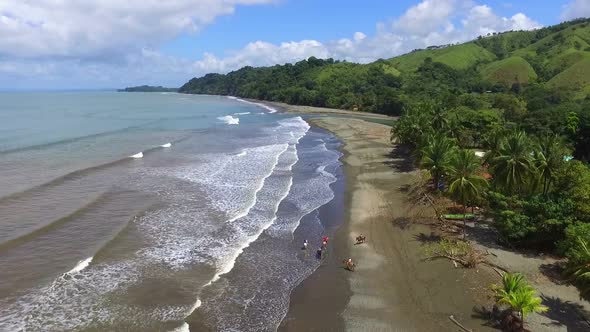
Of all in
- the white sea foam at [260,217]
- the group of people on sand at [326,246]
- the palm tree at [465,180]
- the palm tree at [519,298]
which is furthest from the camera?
the palm tree at [465,180]

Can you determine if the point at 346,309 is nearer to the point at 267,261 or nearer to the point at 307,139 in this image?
the point at 267,261

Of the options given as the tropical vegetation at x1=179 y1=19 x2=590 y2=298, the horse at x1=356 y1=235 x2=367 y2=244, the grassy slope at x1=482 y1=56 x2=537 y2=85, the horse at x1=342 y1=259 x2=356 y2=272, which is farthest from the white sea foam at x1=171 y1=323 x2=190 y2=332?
the grassy slope at x1=482 y1=56 x2=537 y2=85

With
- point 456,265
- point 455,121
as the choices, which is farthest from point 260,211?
point 455,121

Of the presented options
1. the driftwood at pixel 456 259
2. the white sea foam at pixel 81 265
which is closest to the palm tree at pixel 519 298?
the driftwood at pixel 456 259

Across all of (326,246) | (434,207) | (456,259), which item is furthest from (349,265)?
(434,207)

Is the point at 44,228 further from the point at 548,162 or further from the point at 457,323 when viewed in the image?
the point at 548,162

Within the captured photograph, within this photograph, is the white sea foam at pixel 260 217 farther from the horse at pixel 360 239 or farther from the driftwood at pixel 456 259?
the driftwood at pixel 456 259
